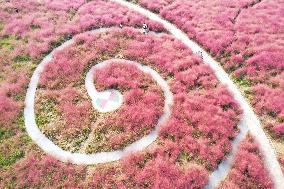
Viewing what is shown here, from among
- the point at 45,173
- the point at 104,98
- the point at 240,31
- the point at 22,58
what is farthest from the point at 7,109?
the point at 240,31

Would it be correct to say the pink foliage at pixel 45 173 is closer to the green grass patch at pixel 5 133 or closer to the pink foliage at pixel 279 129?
the green grass patch at pixel 5 133

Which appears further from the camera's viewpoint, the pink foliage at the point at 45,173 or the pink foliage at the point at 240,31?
the pink foliage at the point at 240,31

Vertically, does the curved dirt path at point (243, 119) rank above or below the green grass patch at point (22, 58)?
above

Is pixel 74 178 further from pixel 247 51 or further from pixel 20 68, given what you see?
pixel 247 51

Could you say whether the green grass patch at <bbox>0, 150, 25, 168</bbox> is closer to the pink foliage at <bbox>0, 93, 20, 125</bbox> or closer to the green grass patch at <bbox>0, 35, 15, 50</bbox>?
the pink foliage at <bbox>0, 93, 20, 125</bbox>

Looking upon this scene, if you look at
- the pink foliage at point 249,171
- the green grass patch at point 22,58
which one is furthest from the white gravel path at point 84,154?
the pink foliage at point 249,171

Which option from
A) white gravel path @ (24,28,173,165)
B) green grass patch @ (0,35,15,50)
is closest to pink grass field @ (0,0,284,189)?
green grass patch @ (0,35,15,50)

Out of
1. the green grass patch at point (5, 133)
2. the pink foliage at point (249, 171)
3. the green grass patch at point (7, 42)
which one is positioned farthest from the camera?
the green grass patch at point (7, 42)
